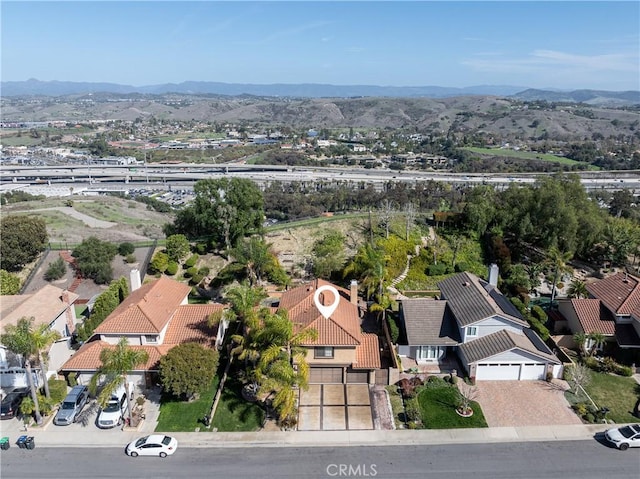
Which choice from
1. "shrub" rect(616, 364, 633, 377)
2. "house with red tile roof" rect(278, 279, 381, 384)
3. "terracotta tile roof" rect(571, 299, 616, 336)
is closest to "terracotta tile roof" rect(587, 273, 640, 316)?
"terracotta tile roof" rect(571, 299, 616, 336)

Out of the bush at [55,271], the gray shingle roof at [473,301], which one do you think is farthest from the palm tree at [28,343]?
the gray shingle roof at [473,301]

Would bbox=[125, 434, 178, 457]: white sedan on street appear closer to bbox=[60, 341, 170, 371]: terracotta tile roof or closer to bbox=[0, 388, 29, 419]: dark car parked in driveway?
bbox=[60, 341, 170, 371]: terracotta tile roof

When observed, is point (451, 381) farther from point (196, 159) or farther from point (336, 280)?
point (196, 159)

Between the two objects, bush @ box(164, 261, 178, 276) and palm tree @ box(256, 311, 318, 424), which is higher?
palm tree @ box(256, 311, 318, 424)

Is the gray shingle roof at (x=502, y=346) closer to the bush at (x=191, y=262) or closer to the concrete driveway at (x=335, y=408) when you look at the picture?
the concrete driveway at (x=335, y=408)

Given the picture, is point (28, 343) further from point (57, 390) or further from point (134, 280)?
point (134, 280)

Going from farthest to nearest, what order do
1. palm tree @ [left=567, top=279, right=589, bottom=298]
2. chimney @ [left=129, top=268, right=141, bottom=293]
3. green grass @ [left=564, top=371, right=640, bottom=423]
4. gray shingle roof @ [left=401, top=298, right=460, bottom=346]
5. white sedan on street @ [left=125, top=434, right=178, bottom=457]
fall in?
palm tree @ [left=567, top=279, right=589, bottom=298] → chimney @ [left=129, top=268, right=141, bottom=293] → gray shingle roof @ [left=401, top=298, right=460, bottom=346] → green grass @ [left=564, top=371, right=640, bottom=423] → white sedan on street @ [left=125, top=434, right=178, bottom=457]

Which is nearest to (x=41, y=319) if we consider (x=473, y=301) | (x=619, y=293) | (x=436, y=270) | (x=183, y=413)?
(x=183, y=413)
